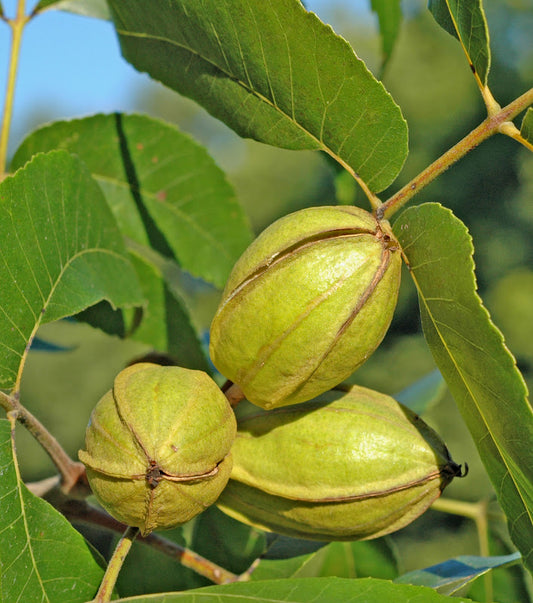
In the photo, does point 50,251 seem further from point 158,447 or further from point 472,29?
point 472,29

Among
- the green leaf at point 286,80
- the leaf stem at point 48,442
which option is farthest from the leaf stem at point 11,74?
the leaf stem at point 48,442

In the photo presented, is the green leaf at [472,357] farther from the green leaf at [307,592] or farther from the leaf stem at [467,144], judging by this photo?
the green leaf at [307,592]

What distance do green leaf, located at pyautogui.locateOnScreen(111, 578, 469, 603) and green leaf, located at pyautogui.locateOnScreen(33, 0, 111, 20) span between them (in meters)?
1.28

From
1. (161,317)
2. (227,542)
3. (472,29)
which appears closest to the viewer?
(472,29)

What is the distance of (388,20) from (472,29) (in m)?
0.58

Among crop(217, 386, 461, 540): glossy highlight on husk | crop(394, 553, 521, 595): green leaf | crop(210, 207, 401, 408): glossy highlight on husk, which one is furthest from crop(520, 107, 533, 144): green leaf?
crop(394, 553, 521, 595): green leaf

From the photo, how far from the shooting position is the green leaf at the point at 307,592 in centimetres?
94

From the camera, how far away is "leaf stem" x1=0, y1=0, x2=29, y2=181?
1.55 metres

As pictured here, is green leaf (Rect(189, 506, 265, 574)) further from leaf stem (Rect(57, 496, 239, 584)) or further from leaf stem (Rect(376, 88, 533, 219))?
leaf stem (Rect(376, 88, 533, 219))

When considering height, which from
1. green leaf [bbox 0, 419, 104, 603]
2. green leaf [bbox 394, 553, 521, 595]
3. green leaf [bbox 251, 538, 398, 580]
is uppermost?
green leaf [bbox 394, 553, 521, 595]

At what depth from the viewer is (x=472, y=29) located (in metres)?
1.08

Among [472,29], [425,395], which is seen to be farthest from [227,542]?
[472,29]

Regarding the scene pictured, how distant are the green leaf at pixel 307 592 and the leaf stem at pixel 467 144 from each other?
54cm

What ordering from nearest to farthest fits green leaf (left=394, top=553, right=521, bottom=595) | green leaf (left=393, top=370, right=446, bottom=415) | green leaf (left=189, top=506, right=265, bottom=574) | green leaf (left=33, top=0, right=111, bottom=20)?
green leaf (left=394, top=553, right=521, bottom=595)
green leaf (left=189, top=506, right=265, bottom=574)
green leaf (left=33, top=0, right=111, bottom=20)
green leaf (left=393, top=370, right=446, bottom=415)
